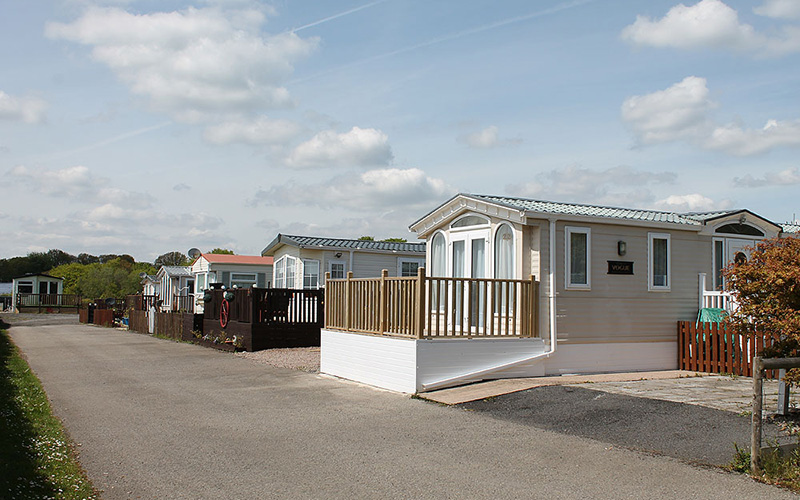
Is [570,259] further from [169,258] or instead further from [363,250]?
[169,258]

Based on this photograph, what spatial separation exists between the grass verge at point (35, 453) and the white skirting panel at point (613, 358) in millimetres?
7866

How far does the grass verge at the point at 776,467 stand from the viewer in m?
5.93

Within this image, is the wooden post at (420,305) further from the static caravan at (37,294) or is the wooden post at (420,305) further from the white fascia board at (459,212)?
the static caravan at (37,294)

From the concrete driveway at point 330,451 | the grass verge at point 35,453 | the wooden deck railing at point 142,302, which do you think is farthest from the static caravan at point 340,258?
the grass verge at point 35,453

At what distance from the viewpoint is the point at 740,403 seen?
9281 millimetres

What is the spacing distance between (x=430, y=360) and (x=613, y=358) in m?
3.93

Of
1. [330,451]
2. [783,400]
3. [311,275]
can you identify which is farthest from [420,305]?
[311,275]

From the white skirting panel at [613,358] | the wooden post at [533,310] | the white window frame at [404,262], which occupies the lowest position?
the white skirting panel at [613,358]

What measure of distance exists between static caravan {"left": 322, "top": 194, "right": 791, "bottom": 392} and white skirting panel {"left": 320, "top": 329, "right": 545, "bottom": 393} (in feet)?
0.06

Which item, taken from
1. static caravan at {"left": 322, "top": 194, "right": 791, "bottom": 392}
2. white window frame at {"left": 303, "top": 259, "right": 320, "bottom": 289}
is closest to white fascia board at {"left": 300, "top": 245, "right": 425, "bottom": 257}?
white window frame at {"left": 303, "top": 259, "right": 320, "bottom": 289}

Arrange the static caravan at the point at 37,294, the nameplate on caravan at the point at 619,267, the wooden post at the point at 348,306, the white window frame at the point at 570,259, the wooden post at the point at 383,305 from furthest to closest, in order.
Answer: the static caravan at the point at 37,294, the wooden post at the point at 348,306, the nameplate on caravan at the point at 619,267, the white window frame at the point at 570,259, the wooden post at the point at 383,305

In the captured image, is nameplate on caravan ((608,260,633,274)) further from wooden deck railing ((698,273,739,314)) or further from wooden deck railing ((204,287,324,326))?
wooden deck railing ((204,287,324,326))

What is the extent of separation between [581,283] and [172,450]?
8.01 m

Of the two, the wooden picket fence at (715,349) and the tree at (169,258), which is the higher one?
the tree at (169,258)
